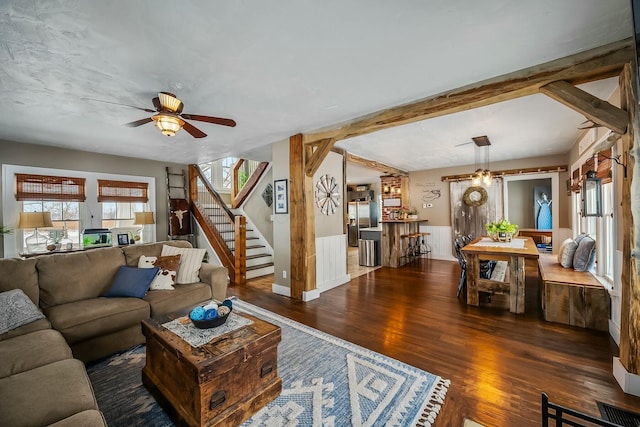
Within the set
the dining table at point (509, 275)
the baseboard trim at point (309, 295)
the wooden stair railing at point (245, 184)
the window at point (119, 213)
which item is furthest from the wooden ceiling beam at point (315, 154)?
the window at point (119, 213)

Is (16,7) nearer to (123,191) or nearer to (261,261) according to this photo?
(123,191)

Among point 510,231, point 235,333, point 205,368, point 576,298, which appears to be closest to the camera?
point 205,368

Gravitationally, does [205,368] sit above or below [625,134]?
below

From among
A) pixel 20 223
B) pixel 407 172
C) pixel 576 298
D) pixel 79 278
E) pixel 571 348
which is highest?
pixel 407 172

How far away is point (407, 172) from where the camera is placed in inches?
303

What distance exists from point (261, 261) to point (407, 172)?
16.0 feet

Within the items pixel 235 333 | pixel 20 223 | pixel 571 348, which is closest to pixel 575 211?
pixel 571 348

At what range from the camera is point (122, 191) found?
5336 mm

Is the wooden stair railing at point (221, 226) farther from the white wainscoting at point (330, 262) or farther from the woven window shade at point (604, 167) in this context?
the woven window shade at point (604, 167)

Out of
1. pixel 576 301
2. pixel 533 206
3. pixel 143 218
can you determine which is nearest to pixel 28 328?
pixel 143 218

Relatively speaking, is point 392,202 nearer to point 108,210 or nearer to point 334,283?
point 334,283

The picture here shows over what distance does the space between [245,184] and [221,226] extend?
131 cm

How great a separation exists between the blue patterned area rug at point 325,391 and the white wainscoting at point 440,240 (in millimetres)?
5524

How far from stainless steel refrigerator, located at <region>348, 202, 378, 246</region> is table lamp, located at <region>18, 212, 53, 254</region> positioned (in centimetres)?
795
